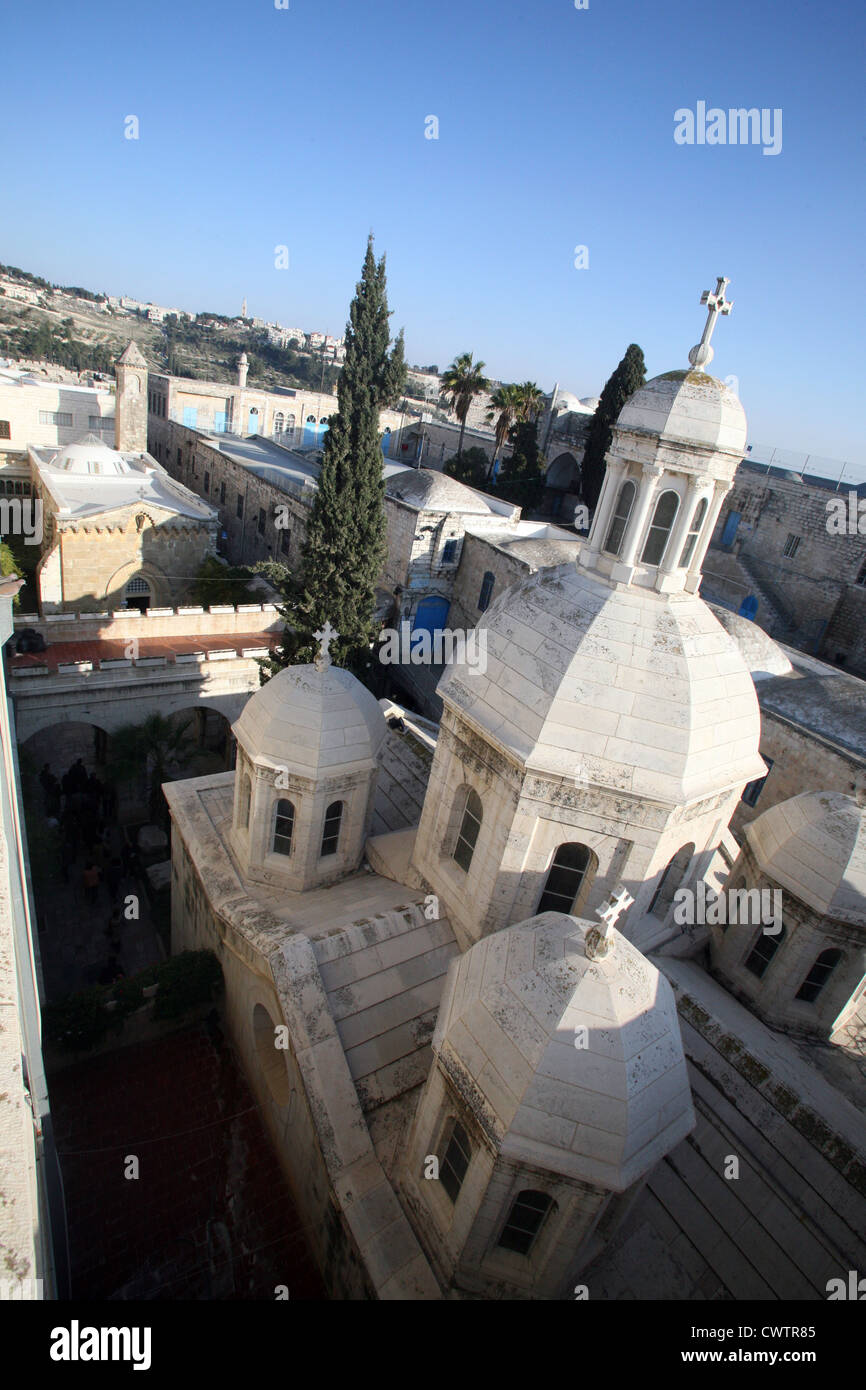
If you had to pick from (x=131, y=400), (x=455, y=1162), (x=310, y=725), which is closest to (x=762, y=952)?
(x=455, y=1162)

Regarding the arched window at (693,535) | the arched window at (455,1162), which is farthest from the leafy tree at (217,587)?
the arched window at (455,1162)

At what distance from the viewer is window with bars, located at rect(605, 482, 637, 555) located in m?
10.2

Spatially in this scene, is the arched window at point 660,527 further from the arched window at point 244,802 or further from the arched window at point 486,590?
the arched window at point 486,590

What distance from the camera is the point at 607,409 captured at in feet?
122

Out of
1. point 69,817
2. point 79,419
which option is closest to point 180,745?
point 69,817

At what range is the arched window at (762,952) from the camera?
35.8 ft

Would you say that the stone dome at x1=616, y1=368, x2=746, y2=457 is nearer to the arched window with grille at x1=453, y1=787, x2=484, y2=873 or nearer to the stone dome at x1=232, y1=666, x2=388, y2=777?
the arched window with grille at x1=453, y1=787, x2=484, y2=873

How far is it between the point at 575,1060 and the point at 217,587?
26.7m

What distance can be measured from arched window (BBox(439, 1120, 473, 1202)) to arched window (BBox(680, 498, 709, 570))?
7.84 metres

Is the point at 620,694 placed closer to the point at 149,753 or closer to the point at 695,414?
the point at 695,414

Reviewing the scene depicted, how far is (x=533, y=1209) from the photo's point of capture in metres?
7.48
